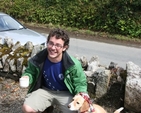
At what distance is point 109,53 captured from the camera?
9.42 m

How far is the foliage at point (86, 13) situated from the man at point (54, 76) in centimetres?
1090

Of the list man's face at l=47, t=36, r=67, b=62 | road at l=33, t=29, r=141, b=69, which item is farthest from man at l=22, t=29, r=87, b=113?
road at l=33, t=29, r=141, b=69

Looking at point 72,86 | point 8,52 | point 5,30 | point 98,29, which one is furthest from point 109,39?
point 72,86

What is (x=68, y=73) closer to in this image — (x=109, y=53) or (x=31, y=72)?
(x=31, y=72)

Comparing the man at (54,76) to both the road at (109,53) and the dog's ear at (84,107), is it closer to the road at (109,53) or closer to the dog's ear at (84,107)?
the dog's ear at (84,107)

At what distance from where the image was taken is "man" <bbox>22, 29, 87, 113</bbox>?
2.96m

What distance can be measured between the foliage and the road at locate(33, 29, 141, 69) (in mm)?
3068

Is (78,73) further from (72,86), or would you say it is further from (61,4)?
(61,4)

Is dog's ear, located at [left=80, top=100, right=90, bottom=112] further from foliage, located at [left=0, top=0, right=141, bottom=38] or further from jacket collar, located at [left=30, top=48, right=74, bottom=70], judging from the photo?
foliage, located at [left=0, top=0, right=141, bottom=38]

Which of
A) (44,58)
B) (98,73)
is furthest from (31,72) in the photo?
(98,73)

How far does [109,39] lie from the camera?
1295 centimetres

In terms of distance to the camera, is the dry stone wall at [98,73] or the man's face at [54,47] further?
the dry stone wall at [98,73]

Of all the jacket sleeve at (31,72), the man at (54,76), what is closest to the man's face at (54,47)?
the man at (54,76)

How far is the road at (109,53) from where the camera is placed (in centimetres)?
842
